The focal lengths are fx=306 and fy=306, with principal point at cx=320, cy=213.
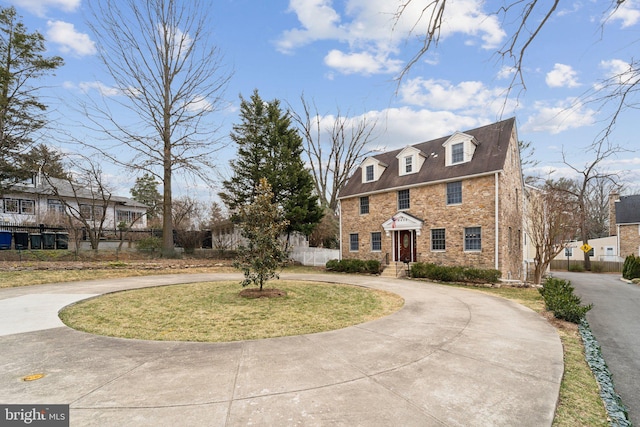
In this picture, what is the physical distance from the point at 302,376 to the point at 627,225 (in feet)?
123

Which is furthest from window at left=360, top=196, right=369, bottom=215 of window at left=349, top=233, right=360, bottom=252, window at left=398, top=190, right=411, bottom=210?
window at left=398, top=190, right=411, bottom=210

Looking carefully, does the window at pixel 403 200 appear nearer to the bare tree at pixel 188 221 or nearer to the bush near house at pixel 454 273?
the bush near house at pixel 454 273

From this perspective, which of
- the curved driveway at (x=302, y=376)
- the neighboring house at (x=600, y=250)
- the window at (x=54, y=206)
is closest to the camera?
the curved driveway at (x=302, y=376)

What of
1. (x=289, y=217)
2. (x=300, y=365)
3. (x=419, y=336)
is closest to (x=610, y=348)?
(x=419, y=336)

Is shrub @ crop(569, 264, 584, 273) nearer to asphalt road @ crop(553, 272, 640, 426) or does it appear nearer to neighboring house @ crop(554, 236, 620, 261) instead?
neighboring house @ crop(554, 236, 620, 261)

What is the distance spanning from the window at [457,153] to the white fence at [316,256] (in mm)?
10266

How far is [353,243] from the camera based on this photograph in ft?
68.8

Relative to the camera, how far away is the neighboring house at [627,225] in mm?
27530

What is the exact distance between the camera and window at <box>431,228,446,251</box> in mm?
16392

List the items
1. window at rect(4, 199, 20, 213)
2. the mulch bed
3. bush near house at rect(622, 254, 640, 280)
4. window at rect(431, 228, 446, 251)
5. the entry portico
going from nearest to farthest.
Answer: the mulch bed, window at rect(431, 228, 446, 251), the entry portico, bush near house at rect(622, 254, 640, 280), window at rect(4, 199, 20, 213)

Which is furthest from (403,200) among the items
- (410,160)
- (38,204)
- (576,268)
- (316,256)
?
(38,204)

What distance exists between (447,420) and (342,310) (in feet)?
16.3

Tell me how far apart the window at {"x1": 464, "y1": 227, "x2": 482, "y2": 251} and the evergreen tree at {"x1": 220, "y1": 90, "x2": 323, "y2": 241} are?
10613mm

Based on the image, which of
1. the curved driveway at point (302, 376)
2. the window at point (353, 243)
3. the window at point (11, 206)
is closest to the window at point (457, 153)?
the window at point (353, 243)
